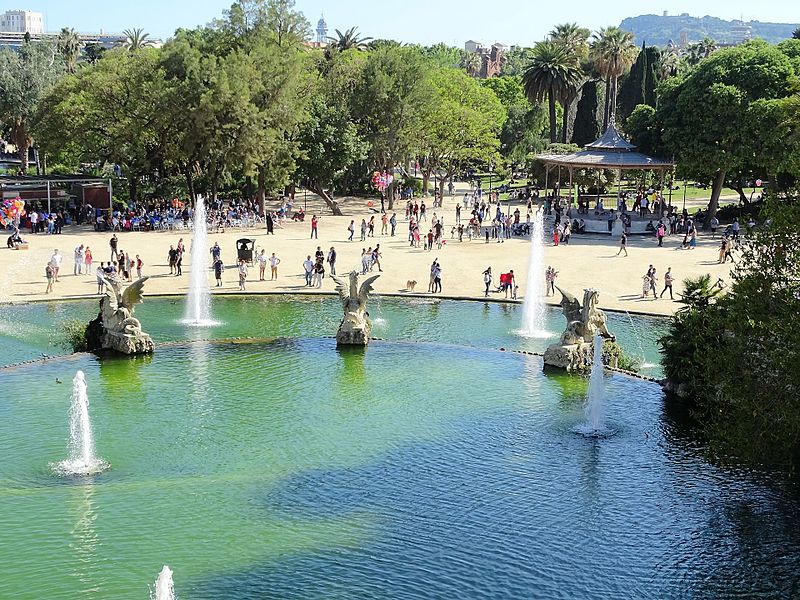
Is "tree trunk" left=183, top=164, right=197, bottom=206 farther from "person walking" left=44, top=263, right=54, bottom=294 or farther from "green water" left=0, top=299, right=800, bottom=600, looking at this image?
"green water" left=0, top=299, right=800, bottom=600

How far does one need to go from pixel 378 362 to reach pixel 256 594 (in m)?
15.9

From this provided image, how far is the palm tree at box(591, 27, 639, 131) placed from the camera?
104 m

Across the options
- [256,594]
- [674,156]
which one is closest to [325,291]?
[256,594]

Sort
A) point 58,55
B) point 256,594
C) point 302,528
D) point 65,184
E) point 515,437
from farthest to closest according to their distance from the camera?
point 58,55 < point 65,184 < point 515,437 < point 302,528 < point 256,594

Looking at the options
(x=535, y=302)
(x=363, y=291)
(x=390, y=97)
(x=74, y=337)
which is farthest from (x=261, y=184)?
(x=363, y=291)

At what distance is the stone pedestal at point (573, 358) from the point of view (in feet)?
109

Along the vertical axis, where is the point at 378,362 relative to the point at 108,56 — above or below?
below

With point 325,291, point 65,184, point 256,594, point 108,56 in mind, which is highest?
point 108,56

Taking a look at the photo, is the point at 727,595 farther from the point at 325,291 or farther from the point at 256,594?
the point at 325,291

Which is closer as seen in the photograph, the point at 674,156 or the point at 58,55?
the point at 674,156

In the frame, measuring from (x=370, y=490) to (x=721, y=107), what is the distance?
155 ft

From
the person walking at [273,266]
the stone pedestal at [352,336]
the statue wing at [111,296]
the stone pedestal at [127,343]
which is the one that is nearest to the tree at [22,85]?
the person walking at [273,266]

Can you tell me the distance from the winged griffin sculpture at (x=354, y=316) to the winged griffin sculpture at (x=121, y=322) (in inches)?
256

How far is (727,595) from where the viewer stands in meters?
19.4
